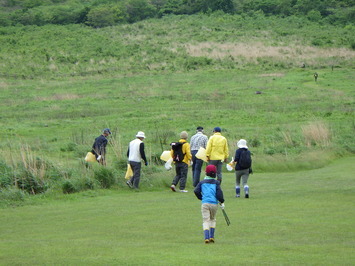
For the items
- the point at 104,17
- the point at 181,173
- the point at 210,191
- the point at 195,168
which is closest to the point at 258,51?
the point at 104,17

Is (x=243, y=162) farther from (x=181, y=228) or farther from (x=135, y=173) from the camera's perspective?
(x=181, y=228)

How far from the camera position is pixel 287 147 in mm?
31484

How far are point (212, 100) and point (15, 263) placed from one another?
3798 cm

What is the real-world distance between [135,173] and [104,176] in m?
1.09

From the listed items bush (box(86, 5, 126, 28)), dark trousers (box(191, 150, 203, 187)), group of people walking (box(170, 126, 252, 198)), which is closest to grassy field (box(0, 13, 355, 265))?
group of people walking (box(170, 126, 252, 198))

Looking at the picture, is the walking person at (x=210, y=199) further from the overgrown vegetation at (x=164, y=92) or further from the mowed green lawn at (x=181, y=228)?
the overgrown vegetation at (x=164, y=92)

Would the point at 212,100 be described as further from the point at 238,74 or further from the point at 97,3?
the point at 97,3

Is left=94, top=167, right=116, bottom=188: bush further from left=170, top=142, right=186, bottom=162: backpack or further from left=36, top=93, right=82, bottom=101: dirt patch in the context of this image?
left=36, top=93, right=82, bottom=101: dirt patch

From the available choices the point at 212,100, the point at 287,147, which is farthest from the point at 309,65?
the point at 287,147

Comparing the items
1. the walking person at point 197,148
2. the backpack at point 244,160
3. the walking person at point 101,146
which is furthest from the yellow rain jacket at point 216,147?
the walking person at point 101,146

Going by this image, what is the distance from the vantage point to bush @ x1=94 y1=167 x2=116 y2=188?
2283 cm

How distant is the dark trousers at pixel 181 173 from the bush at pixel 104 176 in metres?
2.21

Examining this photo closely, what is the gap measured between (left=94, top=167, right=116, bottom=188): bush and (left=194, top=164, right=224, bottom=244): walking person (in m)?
9.21

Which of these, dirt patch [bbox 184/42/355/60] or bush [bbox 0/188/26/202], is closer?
bush [bbox 0/188/26/202]
